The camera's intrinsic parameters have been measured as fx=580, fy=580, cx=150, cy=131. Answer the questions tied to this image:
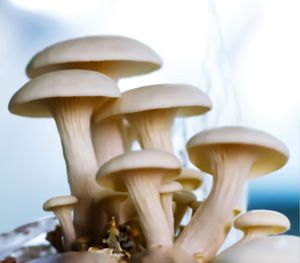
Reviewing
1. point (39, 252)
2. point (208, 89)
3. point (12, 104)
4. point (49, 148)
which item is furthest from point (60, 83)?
point (49, 148)

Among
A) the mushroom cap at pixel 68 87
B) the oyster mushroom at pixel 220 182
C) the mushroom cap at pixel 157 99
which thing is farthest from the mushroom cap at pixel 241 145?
the mushroom cap at pixel 68 87

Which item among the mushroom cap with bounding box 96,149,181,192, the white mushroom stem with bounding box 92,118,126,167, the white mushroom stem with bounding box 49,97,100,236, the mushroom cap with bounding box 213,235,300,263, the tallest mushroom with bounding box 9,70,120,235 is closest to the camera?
the mushroom cap with bounding box 213,235,300,263

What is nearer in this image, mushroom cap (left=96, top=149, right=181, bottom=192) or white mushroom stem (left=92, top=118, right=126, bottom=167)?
mushroom cap (left=96, top=149, right=181, bottom=192)

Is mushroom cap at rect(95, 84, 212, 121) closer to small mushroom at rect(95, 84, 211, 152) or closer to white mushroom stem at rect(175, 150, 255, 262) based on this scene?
small mushroom at rect(95, 84, 211, 152)

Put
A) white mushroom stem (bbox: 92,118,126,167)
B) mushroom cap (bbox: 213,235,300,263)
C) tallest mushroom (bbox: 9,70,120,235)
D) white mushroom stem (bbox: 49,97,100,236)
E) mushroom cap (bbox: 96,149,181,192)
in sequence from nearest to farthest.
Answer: mushroom cap (bbox: 213,235,300,263) → mushroom cap (bbox: 96,149,181,192) → tallest mushroom (bbox: 9,70,120,235) → white mushroom stem (bbox: 49,97,100,236) → white mushroom stem (bbox: 92,118,126,167)

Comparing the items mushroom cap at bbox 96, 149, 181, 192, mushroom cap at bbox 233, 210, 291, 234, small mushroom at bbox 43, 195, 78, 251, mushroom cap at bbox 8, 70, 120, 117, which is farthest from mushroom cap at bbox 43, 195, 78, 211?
mushroom cap at bbox 233, 210, 291, 234

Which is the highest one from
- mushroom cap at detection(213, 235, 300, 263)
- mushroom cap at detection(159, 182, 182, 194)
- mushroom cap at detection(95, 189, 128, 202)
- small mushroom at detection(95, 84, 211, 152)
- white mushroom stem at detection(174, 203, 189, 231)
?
small mushroom at detection(95, 84, 211, 152)

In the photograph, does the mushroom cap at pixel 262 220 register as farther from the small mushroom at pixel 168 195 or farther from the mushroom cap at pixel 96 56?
the mushroom cap at pixel 96 56

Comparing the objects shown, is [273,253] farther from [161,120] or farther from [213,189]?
[161,120]
